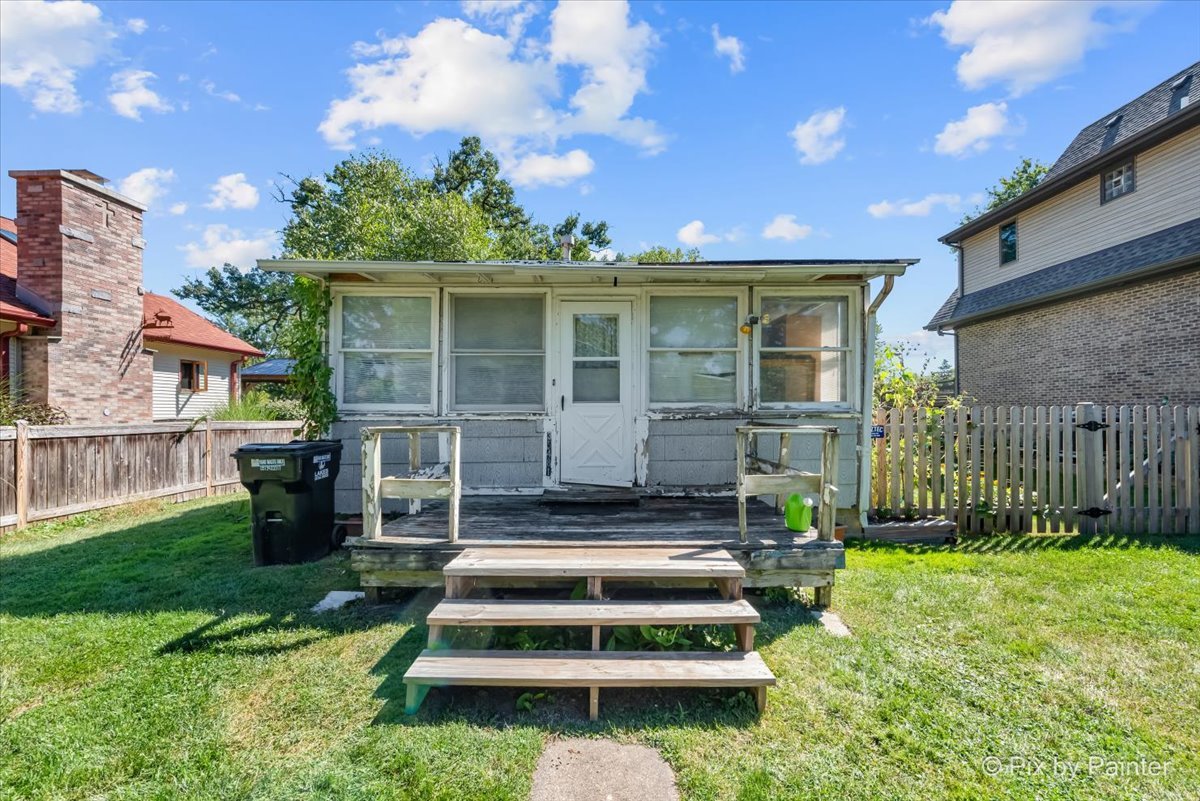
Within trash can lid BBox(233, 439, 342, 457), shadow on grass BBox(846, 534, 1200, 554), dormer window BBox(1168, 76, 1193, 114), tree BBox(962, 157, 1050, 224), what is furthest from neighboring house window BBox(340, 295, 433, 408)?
tree BBox(962, 157, 1050, 224)

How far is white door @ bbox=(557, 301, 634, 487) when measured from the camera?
17.5ft

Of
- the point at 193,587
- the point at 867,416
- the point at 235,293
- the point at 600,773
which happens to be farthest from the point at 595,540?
the point at 235,293

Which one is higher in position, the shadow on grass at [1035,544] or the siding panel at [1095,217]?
the siding panel at [1095,217]

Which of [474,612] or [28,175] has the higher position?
[28,175]

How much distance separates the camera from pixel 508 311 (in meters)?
5.45

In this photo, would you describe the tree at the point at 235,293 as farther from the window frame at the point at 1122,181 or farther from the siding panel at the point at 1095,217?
the window frame at the point at 1122,181

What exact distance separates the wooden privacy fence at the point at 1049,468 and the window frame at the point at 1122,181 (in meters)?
7.27

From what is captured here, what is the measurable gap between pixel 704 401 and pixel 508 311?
2.34 meters

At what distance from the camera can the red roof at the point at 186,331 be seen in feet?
44.8

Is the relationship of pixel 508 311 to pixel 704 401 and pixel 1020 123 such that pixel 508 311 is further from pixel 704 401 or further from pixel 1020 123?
pixel 1020 123

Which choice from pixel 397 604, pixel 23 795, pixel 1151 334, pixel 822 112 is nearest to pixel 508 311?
pixel 397 604

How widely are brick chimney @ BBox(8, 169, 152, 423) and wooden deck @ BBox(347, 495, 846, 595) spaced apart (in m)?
8.90

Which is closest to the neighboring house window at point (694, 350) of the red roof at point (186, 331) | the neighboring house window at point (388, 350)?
the neighboring house window at point (388, 350)

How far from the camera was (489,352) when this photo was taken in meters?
5.40
